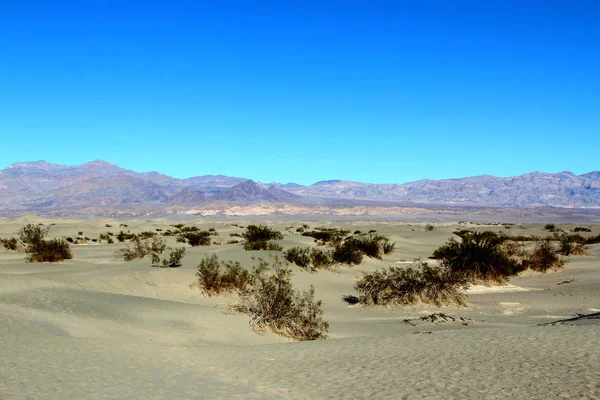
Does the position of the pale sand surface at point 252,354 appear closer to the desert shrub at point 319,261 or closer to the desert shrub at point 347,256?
the desert shrub at point 319,261

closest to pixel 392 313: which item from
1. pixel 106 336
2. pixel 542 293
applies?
pixel 542 293

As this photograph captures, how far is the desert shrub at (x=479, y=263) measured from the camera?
18594 mm

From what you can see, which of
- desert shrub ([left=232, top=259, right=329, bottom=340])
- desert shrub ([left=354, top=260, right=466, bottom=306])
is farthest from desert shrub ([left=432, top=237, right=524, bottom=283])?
desert shrub ([left=232, top=259, right=329, bottom=340])

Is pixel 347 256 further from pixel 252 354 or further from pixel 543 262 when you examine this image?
pixel 252 354

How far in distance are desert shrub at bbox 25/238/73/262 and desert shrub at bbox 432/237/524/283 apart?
50.1 feet

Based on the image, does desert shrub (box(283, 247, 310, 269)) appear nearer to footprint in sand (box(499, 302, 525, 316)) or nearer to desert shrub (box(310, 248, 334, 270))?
desert shrub (box(310, 248, 334, 270))

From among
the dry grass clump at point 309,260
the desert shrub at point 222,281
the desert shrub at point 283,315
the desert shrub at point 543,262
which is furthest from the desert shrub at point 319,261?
the desert shrub at point 283,315

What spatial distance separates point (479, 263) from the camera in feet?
61.9

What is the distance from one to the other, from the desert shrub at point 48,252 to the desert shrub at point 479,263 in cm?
1526

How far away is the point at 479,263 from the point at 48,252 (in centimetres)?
1665

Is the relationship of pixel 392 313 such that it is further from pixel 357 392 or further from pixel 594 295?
pixel 357 392

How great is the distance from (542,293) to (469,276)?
2.74 metres

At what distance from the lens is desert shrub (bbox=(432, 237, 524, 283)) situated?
18594 millimetres

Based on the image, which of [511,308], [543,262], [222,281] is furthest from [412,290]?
[543,262]
